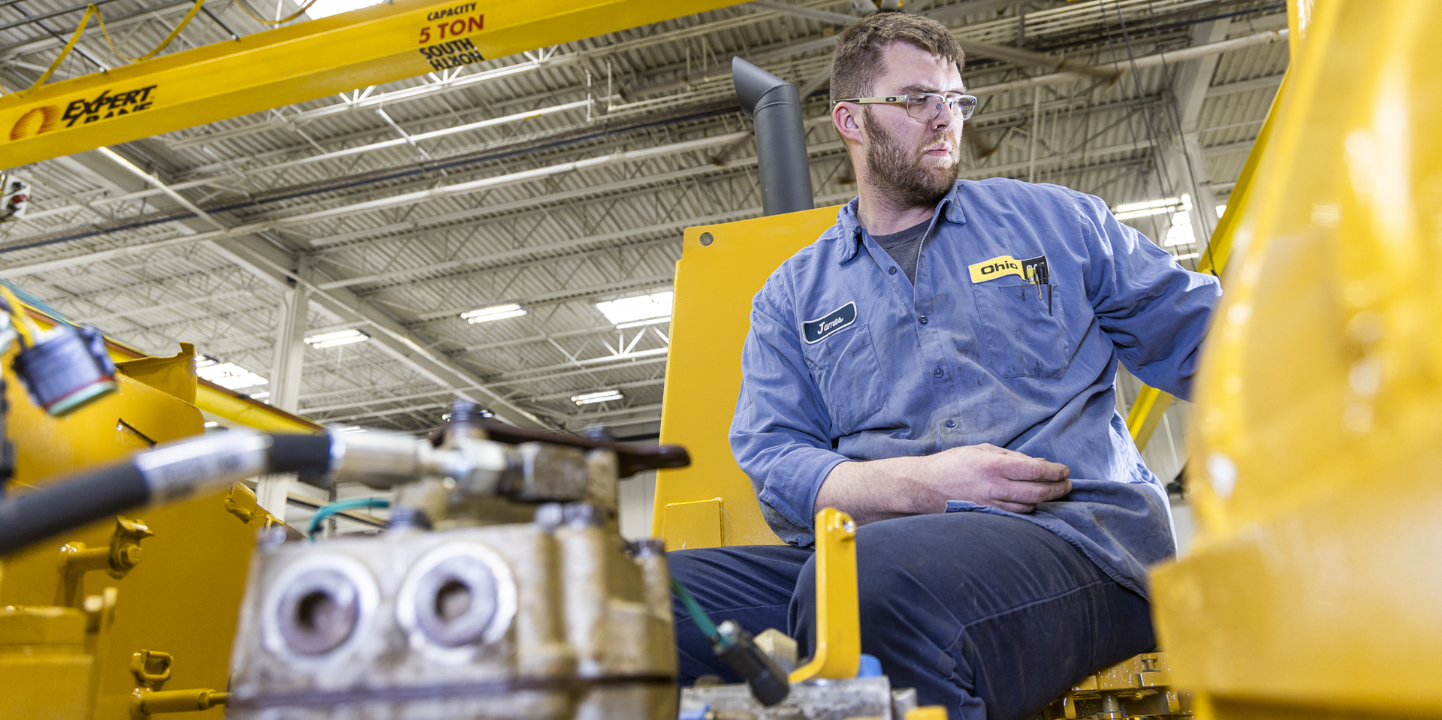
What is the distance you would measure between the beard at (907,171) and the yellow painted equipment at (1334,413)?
1.32 m

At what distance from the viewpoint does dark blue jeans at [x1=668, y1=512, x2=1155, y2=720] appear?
1.02 meters

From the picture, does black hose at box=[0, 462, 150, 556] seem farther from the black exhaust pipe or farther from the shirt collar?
the black exhaust pipe

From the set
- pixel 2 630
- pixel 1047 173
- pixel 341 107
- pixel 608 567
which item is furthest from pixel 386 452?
pixel 1047 173

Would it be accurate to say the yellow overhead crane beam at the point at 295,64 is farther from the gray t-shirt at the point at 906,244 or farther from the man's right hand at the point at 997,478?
the man's right hand at the point at 997,478

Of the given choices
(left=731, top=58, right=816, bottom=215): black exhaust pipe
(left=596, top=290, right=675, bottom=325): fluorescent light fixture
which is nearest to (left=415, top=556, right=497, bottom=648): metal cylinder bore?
(left=731, top=58, right=816, bottom=215): black exhaust pipe

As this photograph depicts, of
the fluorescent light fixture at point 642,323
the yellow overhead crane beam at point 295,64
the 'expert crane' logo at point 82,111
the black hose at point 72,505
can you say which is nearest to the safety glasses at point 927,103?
the black hose at point 72,505

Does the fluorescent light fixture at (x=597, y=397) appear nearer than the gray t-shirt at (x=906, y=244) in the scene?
No

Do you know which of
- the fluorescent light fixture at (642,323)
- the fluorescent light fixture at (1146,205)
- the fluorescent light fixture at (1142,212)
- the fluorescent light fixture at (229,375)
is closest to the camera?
the fluorescent light fixture at (1146,205)

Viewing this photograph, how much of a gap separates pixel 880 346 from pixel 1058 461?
0.35 meters

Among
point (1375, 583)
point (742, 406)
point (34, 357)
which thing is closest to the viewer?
point (1375, 583)

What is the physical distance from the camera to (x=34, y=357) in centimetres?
68

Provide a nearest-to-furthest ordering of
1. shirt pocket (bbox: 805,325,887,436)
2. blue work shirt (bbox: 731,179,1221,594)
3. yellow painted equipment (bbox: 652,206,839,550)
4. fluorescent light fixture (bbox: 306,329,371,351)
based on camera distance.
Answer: blue work shirt (bbox: 731,179,1221,594) → shirt pocket (bbox: 805,325,887,436) → yellow painted equipment (bbox: 652,206,839,550) → fluorescent light fixture (bbox: 306,329,371,351)

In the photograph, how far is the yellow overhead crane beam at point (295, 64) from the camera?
3758mm

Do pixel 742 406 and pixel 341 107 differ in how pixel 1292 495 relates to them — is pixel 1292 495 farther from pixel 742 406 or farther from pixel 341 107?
pixel 341 107
